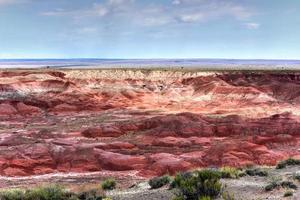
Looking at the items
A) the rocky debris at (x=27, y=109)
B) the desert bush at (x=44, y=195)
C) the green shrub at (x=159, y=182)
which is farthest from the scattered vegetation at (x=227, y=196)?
the rocky debris at (x=27, y=109)

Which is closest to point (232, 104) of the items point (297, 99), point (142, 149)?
point (297, 99)

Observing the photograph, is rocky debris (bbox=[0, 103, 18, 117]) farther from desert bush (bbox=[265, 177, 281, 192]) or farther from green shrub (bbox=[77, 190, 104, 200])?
desert bush (bbox=[265, 177, 281, 192])

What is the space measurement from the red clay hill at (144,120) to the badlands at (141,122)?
96mm

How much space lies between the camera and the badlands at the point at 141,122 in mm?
38344

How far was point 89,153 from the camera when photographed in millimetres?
40281

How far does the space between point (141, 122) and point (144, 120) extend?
626 mm

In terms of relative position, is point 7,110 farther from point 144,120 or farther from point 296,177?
point 296,177

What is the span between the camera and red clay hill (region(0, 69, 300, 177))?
127 ft

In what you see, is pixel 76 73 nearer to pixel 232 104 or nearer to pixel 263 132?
pixel 232 104

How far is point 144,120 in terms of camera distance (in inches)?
2138

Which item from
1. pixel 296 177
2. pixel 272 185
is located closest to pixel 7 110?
pixel 296 177

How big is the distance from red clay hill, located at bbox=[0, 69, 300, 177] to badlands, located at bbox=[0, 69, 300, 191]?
0.32 feet

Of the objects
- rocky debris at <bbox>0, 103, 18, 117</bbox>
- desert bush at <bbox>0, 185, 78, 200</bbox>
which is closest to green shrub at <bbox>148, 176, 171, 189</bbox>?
desert bush at <bbox>0, 185, 78, 200</bbox>

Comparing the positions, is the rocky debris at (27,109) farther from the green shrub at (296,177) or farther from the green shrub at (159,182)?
the green shrub at (296,177)
